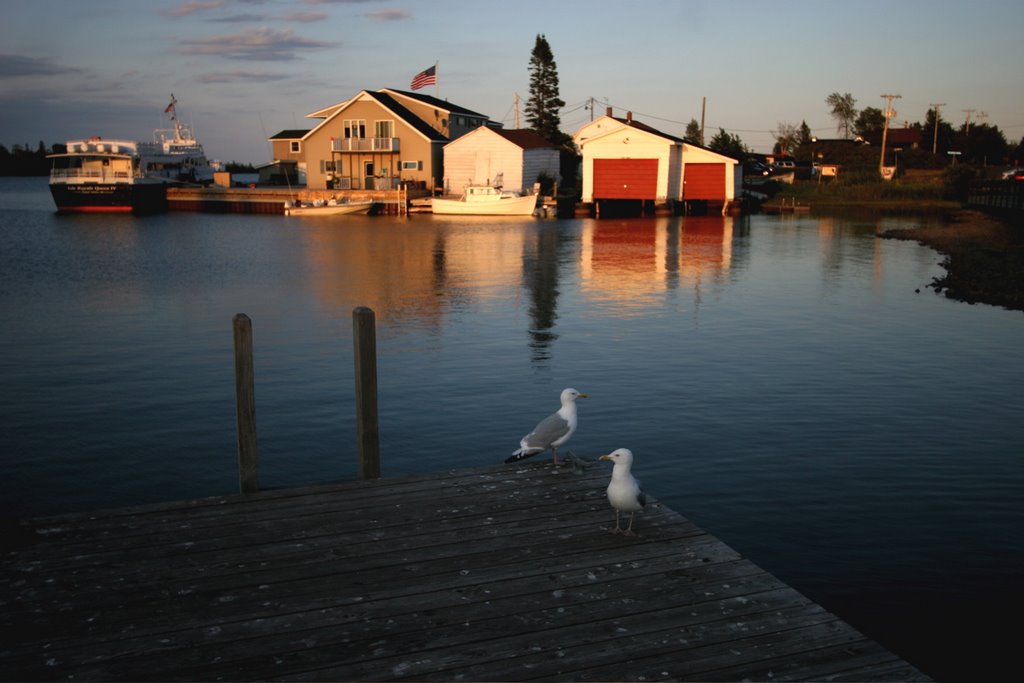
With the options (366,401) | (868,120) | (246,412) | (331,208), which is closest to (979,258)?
(366,401)

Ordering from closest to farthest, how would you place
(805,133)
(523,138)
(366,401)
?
(366,401) < (523,138) < (805,133)

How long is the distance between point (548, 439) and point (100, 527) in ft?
12.7

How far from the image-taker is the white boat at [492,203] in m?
69.9

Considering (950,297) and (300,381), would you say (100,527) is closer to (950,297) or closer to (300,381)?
(300,381)

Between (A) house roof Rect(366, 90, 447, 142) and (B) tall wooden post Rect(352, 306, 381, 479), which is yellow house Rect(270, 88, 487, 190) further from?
(B) tall wooden post Rect(352, 306, 381, 479)

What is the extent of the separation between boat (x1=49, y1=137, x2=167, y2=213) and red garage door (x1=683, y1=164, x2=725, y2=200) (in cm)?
4837

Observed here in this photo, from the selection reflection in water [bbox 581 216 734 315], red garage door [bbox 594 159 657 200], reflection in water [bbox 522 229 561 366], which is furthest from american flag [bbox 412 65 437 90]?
reflection in water [bbox 522 229 561 366]

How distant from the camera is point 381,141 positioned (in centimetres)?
7662

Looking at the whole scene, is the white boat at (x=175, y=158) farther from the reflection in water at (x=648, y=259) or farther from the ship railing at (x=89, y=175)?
the reflection in water at (x=648, y=259)

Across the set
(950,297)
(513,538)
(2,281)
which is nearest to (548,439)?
(513,538)

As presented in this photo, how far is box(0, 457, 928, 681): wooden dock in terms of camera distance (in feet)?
16.1

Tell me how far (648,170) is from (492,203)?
12.5 m

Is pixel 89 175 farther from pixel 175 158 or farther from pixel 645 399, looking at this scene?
pixel 645 399

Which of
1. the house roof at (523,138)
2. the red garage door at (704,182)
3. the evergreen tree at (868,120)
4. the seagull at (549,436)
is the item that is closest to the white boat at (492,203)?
the house roof at (523,138)
